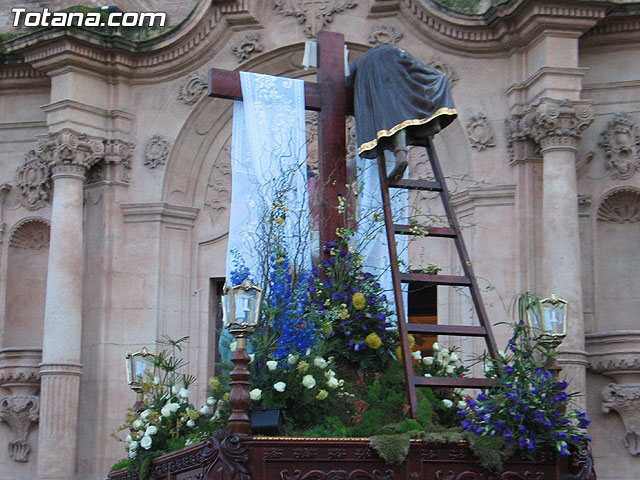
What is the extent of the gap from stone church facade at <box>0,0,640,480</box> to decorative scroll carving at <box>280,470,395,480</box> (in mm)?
6617

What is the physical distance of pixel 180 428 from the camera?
10.4m

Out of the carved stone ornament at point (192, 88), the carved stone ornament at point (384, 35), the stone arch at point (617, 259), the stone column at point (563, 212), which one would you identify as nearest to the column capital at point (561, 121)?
the stone column at point (563, 212)

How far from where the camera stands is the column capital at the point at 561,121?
15.4 meters

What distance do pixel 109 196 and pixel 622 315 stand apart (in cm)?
728

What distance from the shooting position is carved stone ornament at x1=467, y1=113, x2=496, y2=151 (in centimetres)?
1638

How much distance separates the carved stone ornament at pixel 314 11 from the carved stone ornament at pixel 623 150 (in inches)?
A: 161

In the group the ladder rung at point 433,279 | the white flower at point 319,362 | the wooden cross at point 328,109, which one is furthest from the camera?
the wooden cross at point 328,109

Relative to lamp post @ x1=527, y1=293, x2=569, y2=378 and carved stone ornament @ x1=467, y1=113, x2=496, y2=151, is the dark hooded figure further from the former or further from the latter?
carved stone ornament @ x1=467, y1=113, x2=496, y2=151

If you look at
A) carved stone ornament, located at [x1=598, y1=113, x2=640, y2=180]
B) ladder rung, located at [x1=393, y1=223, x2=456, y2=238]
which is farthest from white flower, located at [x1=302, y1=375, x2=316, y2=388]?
carved stone ornament, located at [x1=598, y1=113, x2=640, y2=180]

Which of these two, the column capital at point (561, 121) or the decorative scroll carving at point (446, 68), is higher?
the decorative scroll carving at point (446, 68)

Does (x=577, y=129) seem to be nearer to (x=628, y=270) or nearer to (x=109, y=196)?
(x=628, y=270)

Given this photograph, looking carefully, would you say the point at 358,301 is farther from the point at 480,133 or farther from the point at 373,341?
the point at 480,133

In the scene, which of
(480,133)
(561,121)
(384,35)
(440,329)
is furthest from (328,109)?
(384,35)

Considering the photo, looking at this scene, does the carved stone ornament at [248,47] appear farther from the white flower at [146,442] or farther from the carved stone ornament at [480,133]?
the white flower at [146,442]
